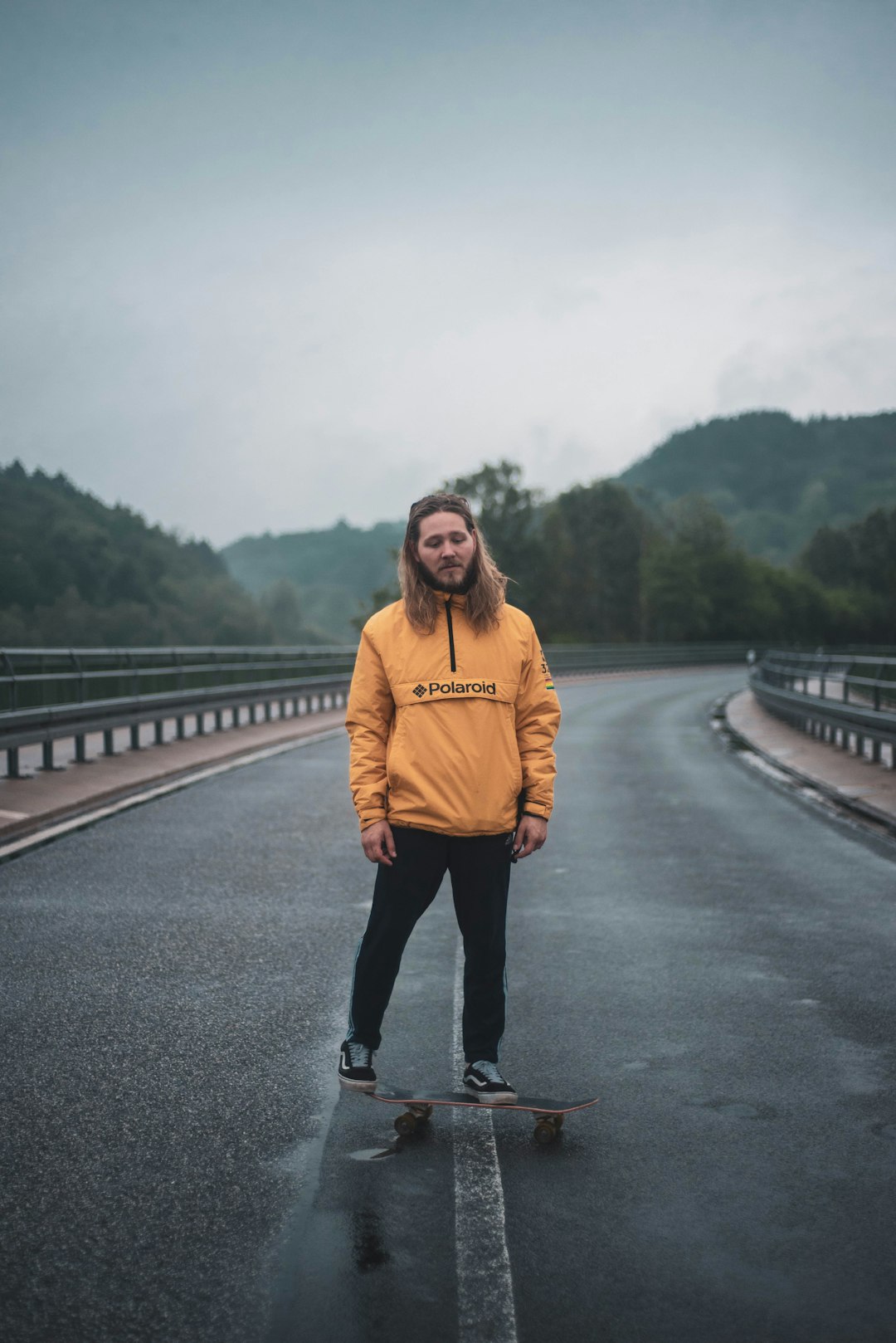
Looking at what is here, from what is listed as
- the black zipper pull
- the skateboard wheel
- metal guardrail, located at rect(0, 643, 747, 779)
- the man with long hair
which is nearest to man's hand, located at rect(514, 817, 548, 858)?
the man with long hair

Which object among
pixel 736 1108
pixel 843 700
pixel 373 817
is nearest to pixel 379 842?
pixel 373 817

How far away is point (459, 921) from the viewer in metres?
3.70

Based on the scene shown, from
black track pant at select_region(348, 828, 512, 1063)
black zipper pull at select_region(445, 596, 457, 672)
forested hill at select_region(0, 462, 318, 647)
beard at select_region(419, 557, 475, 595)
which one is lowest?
black track pant at select_region(348, 828, 512, 1063)

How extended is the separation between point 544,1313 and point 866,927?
13.7ft

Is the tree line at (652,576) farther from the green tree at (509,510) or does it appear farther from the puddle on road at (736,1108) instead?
the puddle on road at (736,1108)

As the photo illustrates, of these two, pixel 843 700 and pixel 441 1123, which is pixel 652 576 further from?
pixel 441 1123

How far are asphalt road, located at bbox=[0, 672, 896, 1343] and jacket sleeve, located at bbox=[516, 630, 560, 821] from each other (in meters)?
1.00

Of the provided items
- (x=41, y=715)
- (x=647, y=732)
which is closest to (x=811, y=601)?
(x=647, y=732)

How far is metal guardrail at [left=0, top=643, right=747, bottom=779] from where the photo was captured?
35.8ft

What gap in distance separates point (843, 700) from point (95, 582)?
9885 cm

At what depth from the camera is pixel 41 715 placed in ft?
35.7

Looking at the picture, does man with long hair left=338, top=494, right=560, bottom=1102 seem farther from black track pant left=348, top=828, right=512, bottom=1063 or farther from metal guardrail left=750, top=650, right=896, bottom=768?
metal guardrail left=750, top=650, right=896, bottom=768

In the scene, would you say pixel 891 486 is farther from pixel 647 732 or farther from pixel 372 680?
pixel 372 680

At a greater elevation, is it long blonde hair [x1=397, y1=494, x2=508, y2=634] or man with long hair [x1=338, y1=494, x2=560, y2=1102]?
long blonde hair [x1=397, y1=494, x2=508, y2=634]
